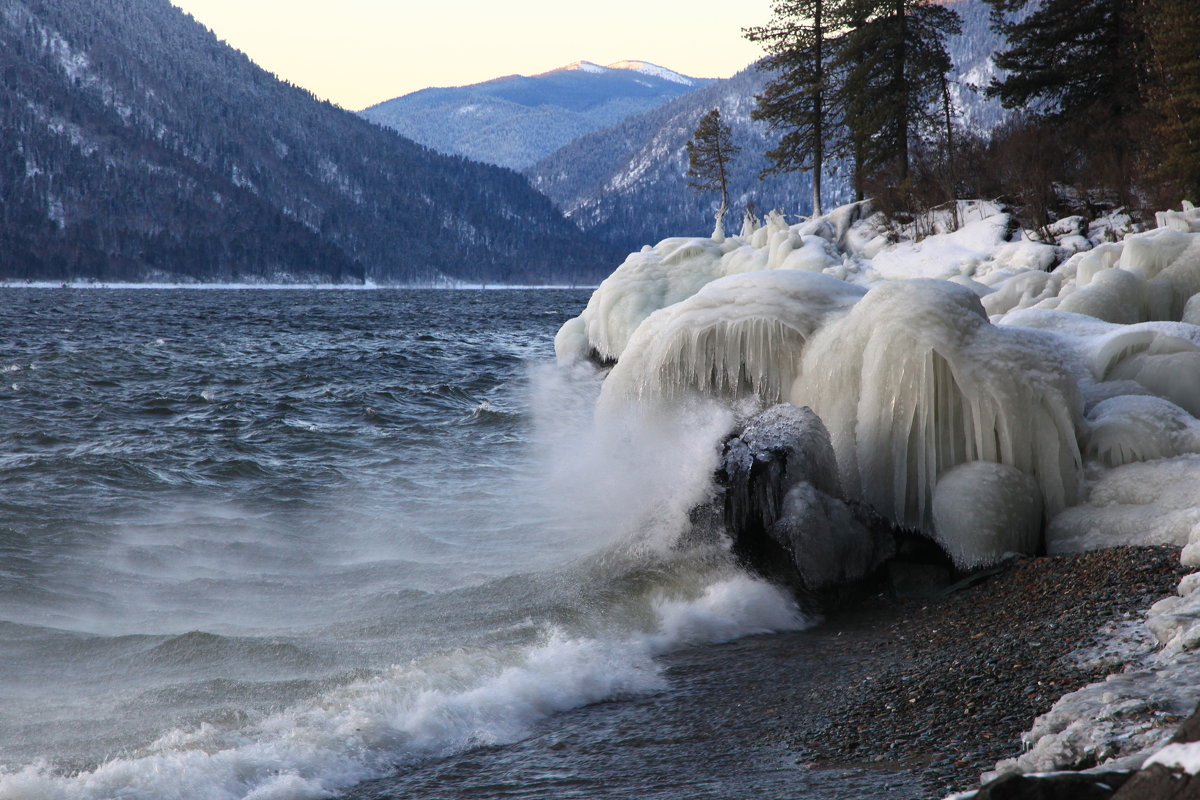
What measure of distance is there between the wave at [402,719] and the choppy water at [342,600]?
2cm

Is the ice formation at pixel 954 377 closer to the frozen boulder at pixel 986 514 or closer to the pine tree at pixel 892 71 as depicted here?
the frozen boulder at pixel 986 514

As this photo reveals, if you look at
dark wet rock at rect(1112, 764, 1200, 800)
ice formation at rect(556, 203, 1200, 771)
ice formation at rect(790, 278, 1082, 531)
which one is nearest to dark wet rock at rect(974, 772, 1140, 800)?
dark wet rock at rect(1112, 764, 1200, 800)

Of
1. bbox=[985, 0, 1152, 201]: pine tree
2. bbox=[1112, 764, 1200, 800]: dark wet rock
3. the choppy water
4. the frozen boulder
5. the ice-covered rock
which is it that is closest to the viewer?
bbox=[1112, 764, 1200, 800]: dark wet rock

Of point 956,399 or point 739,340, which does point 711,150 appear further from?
point 956,399

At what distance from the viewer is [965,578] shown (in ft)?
23.5

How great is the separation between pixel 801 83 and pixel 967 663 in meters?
37.4

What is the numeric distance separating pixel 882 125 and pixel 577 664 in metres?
31.7

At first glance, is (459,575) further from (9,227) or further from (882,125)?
(9,227)

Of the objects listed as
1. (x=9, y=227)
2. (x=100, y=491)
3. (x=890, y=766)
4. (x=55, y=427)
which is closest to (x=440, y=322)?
(x=55, y=427)

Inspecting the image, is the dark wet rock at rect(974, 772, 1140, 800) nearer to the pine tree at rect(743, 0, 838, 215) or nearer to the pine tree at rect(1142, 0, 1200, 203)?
the pine tree at rect(1142, 0, 1200, 203)

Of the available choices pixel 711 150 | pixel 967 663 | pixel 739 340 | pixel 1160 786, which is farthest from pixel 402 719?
pixel 711 150

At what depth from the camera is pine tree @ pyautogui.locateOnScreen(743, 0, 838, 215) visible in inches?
1538

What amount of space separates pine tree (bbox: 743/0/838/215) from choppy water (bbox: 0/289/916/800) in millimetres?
25091

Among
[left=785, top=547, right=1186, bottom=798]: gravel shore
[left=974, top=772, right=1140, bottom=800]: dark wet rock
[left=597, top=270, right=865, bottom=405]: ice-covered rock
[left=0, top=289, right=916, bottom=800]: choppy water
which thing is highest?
[left=597, top=270, right=865, bottom=405]: ice-covered rock
